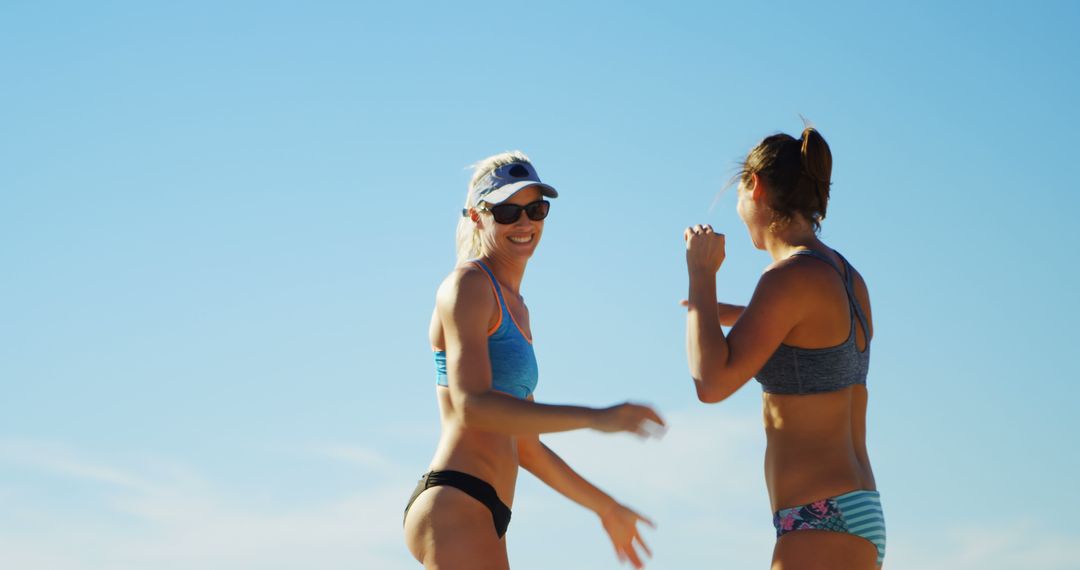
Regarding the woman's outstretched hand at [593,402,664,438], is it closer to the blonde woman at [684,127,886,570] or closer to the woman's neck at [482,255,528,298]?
the blonde woman at [684,127,886,570]

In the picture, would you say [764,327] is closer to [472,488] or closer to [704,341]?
[704,341]

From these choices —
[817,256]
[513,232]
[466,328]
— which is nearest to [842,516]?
[817,256]

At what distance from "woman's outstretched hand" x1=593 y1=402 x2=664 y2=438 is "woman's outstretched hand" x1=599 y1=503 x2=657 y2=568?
163cm

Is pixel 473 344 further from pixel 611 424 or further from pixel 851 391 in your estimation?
pixel 851 391

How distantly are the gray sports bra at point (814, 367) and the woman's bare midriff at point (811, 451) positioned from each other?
0.04 metres

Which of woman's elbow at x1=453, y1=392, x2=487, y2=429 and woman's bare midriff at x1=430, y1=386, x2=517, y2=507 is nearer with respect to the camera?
woman's elbow at x1=453, y1=392, x2=487, y2=429

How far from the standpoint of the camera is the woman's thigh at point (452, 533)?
598 centimetres

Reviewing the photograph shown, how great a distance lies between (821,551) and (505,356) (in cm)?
186

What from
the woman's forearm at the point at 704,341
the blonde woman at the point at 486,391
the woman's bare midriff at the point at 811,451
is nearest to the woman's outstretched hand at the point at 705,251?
the woman's forearm at the point at 704,341

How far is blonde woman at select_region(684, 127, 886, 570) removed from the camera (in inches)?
224

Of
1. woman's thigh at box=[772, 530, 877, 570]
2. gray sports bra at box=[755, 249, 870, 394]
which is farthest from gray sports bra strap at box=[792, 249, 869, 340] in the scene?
woman's thigh at box=[772, 530, 877, 570]

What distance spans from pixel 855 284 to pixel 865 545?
1287 mm

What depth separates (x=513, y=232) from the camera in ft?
22.3

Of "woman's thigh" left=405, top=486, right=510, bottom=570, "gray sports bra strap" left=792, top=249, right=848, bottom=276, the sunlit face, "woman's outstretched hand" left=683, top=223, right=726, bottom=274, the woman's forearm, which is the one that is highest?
the sunlit face
